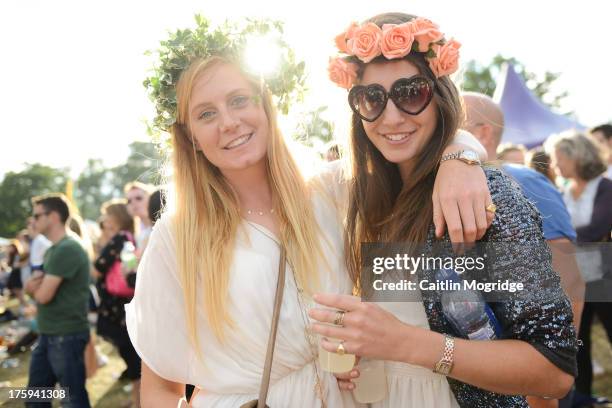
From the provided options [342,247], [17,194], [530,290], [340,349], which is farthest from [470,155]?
[17,194]

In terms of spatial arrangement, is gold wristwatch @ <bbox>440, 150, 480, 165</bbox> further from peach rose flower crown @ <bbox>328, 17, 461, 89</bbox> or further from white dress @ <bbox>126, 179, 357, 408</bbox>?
white dress @ <bbox>126, 179, 357, 408</bbox>

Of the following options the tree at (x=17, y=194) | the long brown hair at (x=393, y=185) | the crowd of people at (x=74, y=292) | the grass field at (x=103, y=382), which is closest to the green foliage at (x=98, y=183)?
the tree at (x=17, y=194)

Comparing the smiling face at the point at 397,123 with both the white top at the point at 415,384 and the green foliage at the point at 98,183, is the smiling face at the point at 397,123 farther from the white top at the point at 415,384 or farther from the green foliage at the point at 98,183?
the green foliage at the point at 98,183

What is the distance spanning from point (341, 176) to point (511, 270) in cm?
92

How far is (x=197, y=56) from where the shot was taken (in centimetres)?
212

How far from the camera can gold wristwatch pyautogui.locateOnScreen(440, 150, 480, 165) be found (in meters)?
1.67

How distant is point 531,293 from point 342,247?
77cm

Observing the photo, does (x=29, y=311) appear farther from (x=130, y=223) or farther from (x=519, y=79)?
(x=519, y=79)

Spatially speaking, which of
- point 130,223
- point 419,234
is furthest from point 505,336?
point 130,223

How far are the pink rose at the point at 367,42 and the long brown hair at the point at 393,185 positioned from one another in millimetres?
61

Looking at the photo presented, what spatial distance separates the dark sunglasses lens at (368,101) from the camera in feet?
5.91

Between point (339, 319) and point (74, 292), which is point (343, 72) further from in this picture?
point (74, 292)

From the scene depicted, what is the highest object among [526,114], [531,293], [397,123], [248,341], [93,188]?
[526,114]

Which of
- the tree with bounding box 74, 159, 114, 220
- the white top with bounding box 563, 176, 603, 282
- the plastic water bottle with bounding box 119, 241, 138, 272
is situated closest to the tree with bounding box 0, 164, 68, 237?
the plastic water bottle with bounding box 119, 241, 138, 272
